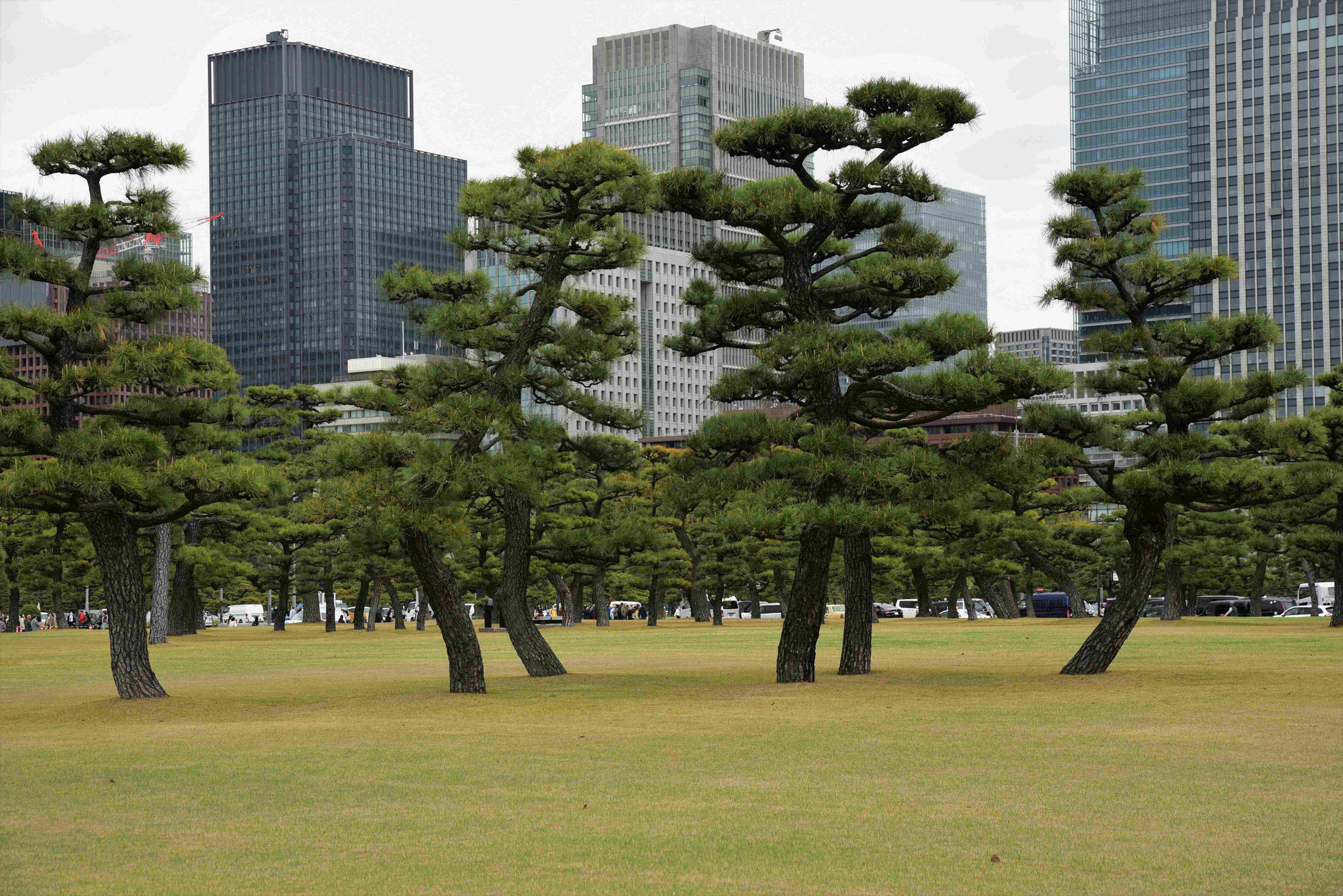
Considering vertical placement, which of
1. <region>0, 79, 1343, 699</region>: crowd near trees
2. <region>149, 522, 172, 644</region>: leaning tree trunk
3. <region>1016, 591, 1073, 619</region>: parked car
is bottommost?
<region>1016, 591, 1073, 619</region>: parked car

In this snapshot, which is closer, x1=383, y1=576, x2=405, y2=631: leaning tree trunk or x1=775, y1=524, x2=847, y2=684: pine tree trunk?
x1=775, y1=524, x2=847, y2=684: pine tree trunk

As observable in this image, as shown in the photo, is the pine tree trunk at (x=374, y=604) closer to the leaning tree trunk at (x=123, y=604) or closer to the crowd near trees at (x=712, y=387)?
the crowd near trees at (x=712, y=387)

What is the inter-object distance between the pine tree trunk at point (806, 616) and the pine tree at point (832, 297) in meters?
0.02

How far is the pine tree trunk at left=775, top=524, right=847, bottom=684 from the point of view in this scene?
944 inches

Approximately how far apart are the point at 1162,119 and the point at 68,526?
147 m

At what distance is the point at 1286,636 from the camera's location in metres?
39.1

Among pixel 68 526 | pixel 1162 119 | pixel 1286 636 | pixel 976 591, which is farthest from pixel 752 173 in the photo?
pixel 1286 636

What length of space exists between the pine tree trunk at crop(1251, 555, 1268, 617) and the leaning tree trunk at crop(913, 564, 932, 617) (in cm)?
1425

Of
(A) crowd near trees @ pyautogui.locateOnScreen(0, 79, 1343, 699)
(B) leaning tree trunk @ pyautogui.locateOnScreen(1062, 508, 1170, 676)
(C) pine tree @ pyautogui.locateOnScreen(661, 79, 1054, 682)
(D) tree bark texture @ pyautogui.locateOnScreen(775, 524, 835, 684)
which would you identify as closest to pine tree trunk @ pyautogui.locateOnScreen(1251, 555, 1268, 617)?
(A) crowd near trees @ pyautogui.locateOnScreen(0, 79, 1343, 699)

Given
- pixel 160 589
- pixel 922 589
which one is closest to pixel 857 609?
pixel 160 589

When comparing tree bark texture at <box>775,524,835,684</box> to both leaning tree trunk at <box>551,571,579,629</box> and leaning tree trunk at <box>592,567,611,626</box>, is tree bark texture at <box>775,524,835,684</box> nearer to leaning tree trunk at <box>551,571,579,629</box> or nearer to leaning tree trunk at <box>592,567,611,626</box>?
leaning tree trunk at <box>592,567,611,626</box>

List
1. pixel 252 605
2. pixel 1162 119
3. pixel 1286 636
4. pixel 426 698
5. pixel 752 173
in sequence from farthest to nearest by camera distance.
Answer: pixel 1162 119
pixel 752 173
pixel 252 605
pixel 1286 636
pixel 426 698

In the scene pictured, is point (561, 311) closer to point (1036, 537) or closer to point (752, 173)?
point (752, 173)

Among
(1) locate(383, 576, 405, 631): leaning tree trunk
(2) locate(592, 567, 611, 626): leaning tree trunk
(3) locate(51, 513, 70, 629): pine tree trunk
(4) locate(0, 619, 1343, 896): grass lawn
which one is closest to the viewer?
(4) locate(0, 619, 1343, 896): grass lawn
